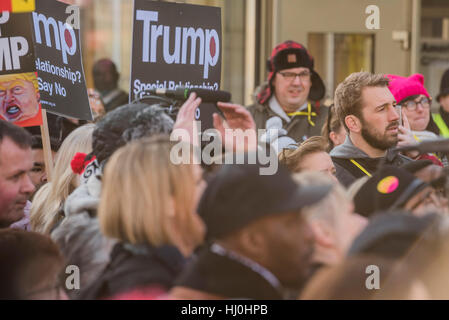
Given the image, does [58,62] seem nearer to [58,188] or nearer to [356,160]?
[58,188]

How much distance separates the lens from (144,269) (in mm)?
2621

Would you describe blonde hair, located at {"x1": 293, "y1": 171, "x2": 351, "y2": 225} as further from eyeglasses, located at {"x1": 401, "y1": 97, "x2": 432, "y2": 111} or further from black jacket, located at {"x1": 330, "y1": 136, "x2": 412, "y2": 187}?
eyeglasses, located at {"x1": 401, "y1": 97, "x2": 432, "y2": 111}

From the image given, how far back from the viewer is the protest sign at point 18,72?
193 inches

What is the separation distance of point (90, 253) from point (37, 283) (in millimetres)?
270

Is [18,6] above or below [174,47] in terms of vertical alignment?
above

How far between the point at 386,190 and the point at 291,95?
3.63 m

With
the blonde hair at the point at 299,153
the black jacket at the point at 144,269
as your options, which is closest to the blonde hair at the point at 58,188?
the blonde hair at the point at 299,153

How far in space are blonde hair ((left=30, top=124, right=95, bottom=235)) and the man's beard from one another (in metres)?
1.49

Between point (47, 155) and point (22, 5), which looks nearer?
point (22, 5)

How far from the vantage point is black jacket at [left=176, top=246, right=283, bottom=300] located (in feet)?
7.91

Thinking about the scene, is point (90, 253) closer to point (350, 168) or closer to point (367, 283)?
point (367, 283)

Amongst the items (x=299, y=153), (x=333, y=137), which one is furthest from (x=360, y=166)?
(x=333, y=137)

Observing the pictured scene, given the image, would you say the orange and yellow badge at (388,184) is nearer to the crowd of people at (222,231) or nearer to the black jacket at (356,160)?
the crowd of people at (222,231)

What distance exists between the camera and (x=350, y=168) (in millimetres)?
4352
